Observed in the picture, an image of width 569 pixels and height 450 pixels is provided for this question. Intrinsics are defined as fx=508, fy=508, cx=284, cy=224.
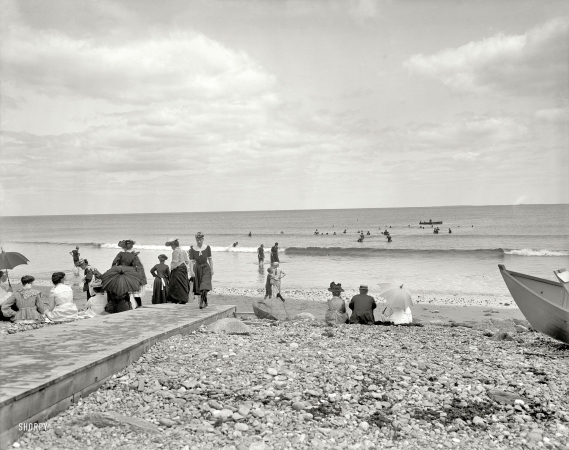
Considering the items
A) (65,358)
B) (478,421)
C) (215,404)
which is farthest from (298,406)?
(65,358)

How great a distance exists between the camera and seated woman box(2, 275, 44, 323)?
9.38 meters

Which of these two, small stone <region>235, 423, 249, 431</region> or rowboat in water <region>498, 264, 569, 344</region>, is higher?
rowboat in water <region>498, 264, 569, 344</region>

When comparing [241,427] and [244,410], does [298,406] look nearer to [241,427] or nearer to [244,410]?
[244,410]

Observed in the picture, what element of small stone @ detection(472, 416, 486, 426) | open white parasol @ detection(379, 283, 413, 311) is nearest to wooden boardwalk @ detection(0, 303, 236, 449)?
small stone @ detection(472, 416, 486, 426)

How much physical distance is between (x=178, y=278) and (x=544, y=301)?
22.4ft

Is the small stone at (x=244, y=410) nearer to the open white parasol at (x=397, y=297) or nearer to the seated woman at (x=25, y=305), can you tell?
the seated woman at (x=25, y=305)

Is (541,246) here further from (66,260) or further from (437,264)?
(66,260)

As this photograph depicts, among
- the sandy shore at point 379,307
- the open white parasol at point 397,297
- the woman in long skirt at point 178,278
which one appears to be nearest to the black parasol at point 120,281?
the woman in long skirt at point 178,278

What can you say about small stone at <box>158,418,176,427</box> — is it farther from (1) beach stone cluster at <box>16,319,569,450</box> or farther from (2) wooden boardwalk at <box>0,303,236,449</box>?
(2) wooden boardwalk at <box>0,303,236,449</box>

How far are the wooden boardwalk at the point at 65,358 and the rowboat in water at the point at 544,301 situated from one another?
19.1 feet

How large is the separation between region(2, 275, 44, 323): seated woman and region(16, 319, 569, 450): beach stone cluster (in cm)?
367

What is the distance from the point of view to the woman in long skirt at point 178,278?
33.9ft

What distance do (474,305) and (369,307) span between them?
890 cm

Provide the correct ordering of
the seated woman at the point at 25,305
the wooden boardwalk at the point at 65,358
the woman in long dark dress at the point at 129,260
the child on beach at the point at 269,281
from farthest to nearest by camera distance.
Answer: the child on beach at the point at 269,281 < the woman in long dark dress at the point at 129,260 < the seated woman at the point at 25,305 < the wooden boardwalk at the point at 65,358
